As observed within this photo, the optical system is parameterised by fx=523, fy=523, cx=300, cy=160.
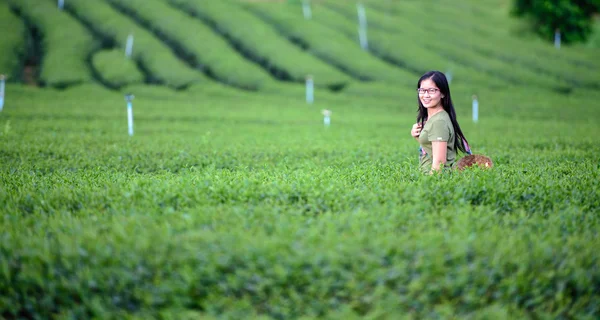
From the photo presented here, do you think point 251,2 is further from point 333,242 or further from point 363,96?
point 333,242

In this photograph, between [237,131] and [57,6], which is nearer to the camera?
[237,131]

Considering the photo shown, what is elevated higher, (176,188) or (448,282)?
(176,188)

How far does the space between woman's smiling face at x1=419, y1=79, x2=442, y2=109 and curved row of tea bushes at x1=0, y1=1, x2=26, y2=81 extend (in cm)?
3309

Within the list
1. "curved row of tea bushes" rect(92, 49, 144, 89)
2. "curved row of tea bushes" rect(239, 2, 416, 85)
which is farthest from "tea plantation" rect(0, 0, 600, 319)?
"curved row of tea bushes" rect(239, 2, 416, 85)

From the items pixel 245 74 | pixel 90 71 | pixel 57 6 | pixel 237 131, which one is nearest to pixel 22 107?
pixel 237 131

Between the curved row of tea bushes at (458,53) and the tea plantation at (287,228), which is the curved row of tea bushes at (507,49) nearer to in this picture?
the curved row of tea bushes at (458,53)

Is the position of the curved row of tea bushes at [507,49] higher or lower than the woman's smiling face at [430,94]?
higher

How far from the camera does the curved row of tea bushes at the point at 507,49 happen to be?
4019cm

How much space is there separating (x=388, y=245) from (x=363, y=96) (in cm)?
3238

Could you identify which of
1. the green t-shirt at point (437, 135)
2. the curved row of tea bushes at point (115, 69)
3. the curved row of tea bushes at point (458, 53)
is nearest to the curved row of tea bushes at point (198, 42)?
the curved row of tea bushes at point (115, 69)

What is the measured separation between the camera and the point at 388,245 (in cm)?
442

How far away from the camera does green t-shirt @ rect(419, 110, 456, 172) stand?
6.90 metres

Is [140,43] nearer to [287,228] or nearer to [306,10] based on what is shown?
[306,10]

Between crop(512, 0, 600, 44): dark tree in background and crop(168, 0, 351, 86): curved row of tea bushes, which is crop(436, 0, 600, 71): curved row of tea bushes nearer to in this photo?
crop(512, 0, 600, 44): dark tree in background
